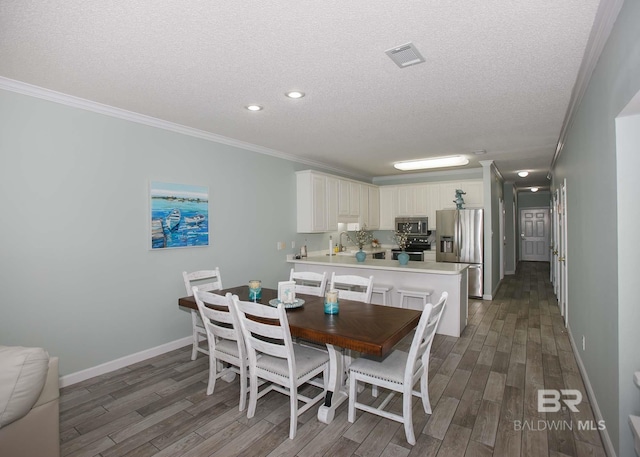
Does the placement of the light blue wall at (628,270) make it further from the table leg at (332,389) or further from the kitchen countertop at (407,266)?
the kitchen countertop at (407,266)

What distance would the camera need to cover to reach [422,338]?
2.19m

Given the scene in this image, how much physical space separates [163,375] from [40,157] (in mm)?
2186

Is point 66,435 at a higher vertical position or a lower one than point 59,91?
lower

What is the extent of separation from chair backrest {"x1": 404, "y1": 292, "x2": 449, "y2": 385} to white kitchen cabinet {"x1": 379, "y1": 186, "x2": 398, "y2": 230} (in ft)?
17.6

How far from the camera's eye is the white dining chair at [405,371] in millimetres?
2176

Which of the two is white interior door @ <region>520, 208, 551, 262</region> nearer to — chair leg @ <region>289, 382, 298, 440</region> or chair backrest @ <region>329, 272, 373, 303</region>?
chair backrest @ <region>329, 272, 373, 303</region>

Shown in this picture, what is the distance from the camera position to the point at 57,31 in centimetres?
203

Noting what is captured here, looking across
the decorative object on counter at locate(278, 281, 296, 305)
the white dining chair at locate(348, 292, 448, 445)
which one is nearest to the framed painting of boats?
the decorative object on counter at locate(278, 281, 296, 305)

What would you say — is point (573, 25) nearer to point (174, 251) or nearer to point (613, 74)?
point (613, 74)

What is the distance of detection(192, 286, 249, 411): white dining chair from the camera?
252 cm

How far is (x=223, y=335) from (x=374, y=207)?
5.44m

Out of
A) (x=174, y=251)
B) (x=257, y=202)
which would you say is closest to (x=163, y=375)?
(x=174, y=251)

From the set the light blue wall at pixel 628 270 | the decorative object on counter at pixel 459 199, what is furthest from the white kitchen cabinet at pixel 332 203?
the light blue wall at pixel 628 270

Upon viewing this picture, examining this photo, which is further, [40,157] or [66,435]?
[40,157]
